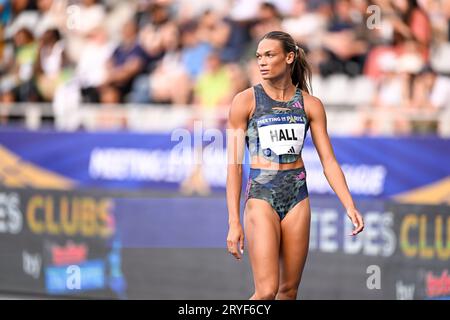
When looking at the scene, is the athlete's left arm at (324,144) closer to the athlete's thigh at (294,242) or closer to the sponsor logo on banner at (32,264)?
the athlete's thigh at (294,242)

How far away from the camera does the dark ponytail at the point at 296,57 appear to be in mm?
7234

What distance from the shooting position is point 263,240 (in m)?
7.08

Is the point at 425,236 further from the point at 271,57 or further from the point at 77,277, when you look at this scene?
the point at 77,277

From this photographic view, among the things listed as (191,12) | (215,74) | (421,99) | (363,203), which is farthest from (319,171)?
(191,12)

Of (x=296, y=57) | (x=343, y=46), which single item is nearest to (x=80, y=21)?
(x=343, y=46)

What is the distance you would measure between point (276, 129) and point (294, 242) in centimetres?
81

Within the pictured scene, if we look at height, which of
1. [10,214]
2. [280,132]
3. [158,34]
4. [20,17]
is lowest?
[10,214]

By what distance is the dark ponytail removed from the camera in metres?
7.23

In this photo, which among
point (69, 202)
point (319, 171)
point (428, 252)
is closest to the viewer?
point (428, 252)

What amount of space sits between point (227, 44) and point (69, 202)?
2.97 metres

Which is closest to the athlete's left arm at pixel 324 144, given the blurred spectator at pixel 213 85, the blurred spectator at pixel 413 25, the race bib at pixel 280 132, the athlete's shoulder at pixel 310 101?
the athlete's shoulder at pixel 310 101

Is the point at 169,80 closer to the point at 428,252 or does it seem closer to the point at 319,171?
the point at 319,171

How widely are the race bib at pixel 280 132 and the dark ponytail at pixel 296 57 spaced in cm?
37
